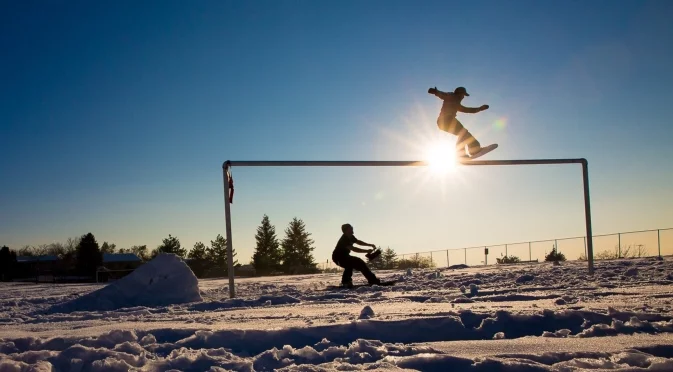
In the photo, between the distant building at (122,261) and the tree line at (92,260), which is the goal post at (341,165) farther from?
the distant building at (122,261)

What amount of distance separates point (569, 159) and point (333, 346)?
9.64 m

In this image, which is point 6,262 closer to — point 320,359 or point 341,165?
point 341,165

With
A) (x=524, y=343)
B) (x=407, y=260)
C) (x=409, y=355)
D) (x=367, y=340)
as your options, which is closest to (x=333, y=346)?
(x=367, y=340)

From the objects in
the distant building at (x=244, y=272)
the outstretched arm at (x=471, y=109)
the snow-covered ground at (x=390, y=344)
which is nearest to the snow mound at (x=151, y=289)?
the snow-covered ground at (x=390, y=344)

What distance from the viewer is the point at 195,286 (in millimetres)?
8719

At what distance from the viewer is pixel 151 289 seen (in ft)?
27.8

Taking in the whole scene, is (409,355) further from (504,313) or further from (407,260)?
(407,260)

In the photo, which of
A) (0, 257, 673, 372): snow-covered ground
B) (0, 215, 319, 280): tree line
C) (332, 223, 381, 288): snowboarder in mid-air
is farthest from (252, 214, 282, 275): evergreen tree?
(0, 257, 673, 372): snow-covered ground

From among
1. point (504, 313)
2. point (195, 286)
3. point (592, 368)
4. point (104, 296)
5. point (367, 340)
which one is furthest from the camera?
point (195, 286)

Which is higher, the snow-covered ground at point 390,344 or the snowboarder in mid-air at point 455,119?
the snowboarder in mid-air at point 455,119

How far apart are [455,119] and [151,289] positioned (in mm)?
6666

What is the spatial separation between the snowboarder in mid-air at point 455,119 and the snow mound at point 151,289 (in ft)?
19.1

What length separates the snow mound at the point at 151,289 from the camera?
314 inches

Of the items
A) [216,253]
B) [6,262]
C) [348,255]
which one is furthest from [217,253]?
[348,255]
